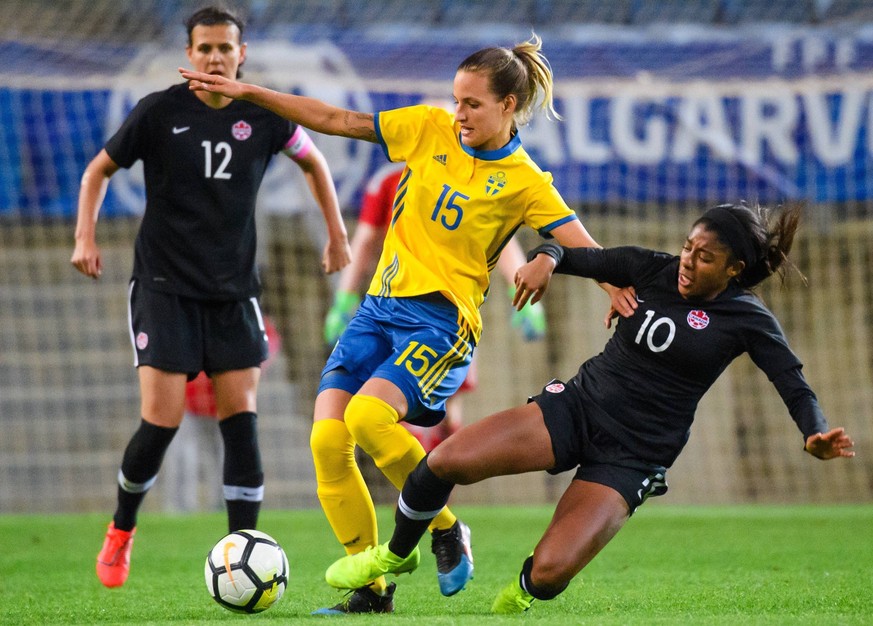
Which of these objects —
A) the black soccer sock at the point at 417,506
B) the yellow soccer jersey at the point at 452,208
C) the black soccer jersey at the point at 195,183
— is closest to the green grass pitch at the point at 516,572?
the black soccer sock at the point at 417,506

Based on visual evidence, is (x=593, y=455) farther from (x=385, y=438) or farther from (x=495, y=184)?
(x=495, y=184)

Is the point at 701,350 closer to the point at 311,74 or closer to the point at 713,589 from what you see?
the point at 713,589

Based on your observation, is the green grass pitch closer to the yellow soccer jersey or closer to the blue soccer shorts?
the blue soccer shorts

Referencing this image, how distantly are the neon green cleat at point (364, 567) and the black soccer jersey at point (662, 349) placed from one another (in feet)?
2.67

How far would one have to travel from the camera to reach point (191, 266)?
4.88 m

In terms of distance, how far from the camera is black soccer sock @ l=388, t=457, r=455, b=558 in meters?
3.97

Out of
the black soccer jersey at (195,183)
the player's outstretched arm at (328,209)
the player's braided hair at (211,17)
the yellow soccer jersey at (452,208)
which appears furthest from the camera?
the player's outstretched arm at (328,209)

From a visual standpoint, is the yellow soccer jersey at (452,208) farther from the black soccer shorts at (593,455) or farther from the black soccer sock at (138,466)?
the black soccer sock at (138,466)

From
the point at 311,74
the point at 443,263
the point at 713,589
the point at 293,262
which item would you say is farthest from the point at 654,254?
the point at 293,262

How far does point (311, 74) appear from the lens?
9.67 metres

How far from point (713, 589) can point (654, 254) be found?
53.3 inches

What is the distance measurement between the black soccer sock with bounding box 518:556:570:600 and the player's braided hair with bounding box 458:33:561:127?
1.51m

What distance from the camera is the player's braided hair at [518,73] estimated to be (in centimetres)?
418

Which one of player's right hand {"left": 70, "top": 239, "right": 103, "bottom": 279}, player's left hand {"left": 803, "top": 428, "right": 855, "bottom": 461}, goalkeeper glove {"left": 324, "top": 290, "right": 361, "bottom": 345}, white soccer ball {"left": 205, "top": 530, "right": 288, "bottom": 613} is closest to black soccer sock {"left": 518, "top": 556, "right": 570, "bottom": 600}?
white soccer ball {"left": 205, "top": 530, "right": 288, "bottom": 613}
